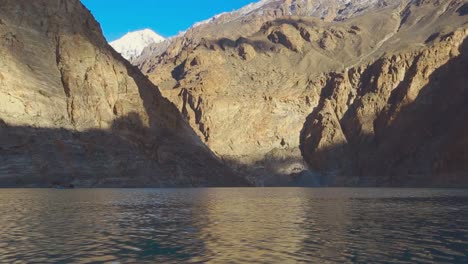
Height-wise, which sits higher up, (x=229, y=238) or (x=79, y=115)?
(x=79, y=115)

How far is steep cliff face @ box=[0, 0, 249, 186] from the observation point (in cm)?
12812

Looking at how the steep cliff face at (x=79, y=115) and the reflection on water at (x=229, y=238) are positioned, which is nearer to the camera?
the reflection on water at (x=229, y=238)

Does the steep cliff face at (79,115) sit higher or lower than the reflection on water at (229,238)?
higher

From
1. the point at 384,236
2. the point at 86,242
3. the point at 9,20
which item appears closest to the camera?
the point at 86,242

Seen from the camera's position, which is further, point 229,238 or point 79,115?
point 79,115

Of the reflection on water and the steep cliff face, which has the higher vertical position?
the steep cliff face

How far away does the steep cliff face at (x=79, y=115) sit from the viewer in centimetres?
12812

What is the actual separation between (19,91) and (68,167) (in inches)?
913

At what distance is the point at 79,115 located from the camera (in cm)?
14550

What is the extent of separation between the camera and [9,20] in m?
149

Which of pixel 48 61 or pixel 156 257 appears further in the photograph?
pixel 48 61

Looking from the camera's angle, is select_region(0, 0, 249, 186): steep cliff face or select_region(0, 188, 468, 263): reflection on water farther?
select_region(0, 0, 249, 186): steep cliff face

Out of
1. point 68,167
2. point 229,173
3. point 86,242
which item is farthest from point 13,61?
point 86,242

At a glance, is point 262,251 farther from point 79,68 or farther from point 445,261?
point 79,68
